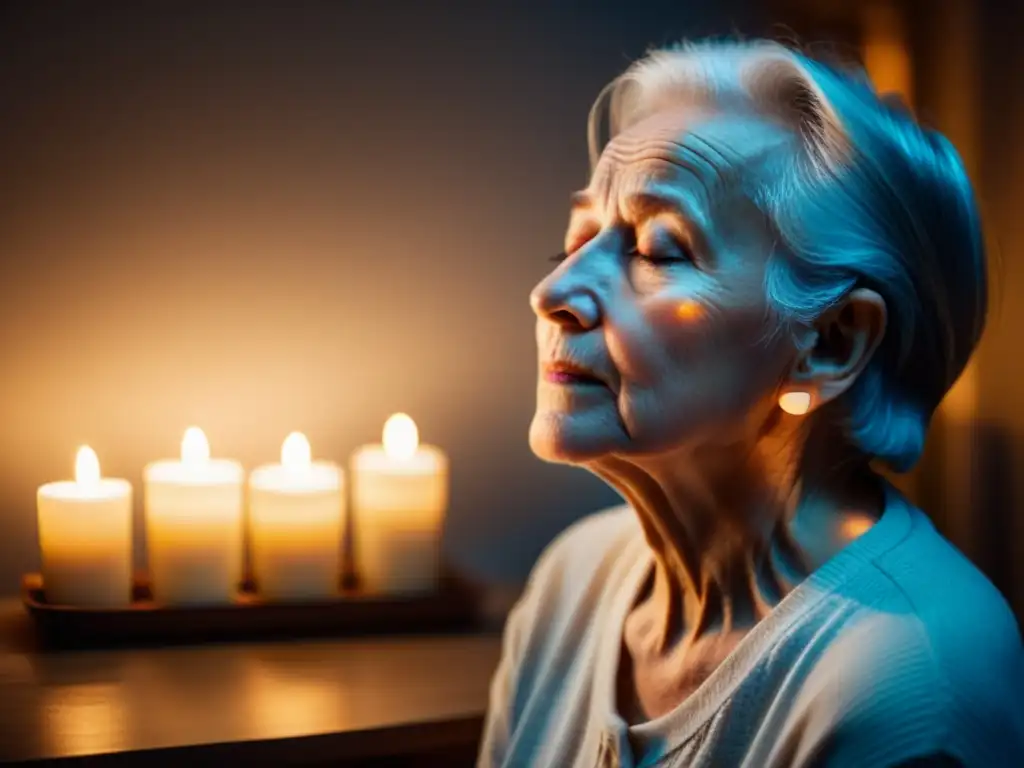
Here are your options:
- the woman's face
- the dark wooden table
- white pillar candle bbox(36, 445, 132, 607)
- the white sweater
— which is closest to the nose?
the woman's face

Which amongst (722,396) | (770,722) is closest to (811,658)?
(770,722)

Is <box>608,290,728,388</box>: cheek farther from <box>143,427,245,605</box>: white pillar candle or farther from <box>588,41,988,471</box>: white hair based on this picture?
<box>143,427,245,605</box>: white pillar candle

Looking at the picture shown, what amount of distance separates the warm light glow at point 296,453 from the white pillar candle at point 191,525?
0.05m

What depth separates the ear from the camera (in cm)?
91

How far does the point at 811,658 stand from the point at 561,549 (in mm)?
347

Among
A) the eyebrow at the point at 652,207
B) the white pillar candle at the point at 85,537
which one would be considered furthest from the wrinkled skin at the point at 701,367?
the white pillar candle at the point at 85,537

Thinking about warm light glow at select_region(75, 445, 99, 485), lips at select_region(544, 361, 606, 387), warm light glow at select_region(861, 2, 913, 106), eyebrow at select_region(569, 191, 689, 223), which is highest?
warm light glow at select_region(861, 2, 913, 106)

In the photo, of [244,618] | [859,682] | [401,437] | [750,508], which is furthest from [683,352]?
[244,618]

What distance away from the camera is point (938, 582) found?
0.89 m

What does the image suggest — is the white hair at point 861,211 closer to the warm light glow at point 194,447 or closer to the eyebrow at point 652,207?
the eyebrow at point 652,207

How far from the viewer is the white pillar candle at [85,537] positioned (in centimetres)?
123

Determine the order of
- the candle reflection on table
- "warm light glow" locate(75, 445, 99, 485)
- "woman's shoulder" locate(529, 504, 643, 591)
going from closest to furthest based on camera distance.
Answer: the candle reflection on table < "woman's shoulder" locate(529, 504, 643, 591) < "warm light glow" locate(75, 445, 99, 485)

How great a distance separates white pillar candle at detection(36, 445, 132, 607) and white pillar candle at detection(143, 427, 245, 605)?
3 centimetres

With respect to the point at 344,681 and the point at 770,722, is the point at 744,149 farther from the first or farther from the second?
the point at 344,681
